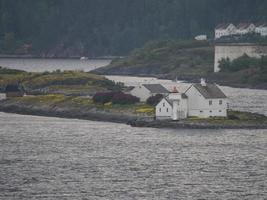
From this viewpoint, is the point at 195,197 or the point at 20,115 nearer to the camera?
the point at 195,197

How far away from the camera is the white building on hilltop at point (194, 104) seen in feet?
372

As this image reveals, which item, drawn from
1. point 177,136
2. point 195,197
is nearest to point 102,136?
point 177,136

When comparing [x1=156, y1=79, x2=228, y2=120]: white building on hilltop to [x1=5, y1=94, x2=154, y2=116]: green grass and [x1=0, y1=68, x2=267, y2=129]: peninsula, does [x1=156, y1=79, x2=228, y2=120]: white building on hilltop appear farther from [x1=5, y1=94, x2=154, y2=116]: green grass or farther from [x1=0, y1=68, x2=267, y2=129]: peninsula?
[x1=5, y1=94, x2=154, y2=116]: green grass

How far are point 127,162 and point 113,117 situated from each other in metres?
33.3

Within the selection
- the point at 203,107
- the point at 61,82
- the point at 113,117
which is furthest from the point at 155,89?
the point at 61,82

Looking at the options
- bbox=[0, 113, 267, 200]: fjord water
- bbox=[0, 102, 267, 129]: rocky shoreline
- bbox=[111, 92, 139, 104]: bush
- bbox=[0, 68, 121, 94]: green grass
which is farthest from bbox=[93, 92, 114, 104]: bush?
bbox=[0, 68, 121, 94]: green grass

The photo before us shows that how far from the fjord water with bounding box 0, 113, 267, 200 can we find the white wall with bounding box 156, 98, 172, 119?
3.28m

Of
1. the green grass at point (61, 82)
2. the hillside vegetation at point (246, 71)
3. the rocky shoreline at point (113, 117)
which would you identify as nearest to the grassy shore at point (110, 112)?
the rocky shoreline at point (113, 117)

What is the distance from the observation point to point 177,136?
104 meters

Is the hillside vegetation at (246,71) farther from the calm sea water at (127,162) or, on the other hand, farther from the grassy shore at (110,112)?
the calm sea water at (127,162)

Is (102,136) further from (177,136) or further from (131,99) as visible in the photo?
(131,99)

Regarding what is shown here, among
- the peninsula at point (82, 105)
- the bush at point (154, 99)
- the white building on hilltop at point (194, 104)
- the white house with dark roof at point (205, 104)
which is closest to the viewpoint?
the peninsula at point (82, 105)

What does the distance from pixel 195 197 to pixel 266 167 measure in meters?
13.0

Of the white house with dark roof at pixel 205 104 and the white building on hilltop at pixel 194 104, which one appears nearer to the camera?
the white building on hilltop at pixel 194 104
